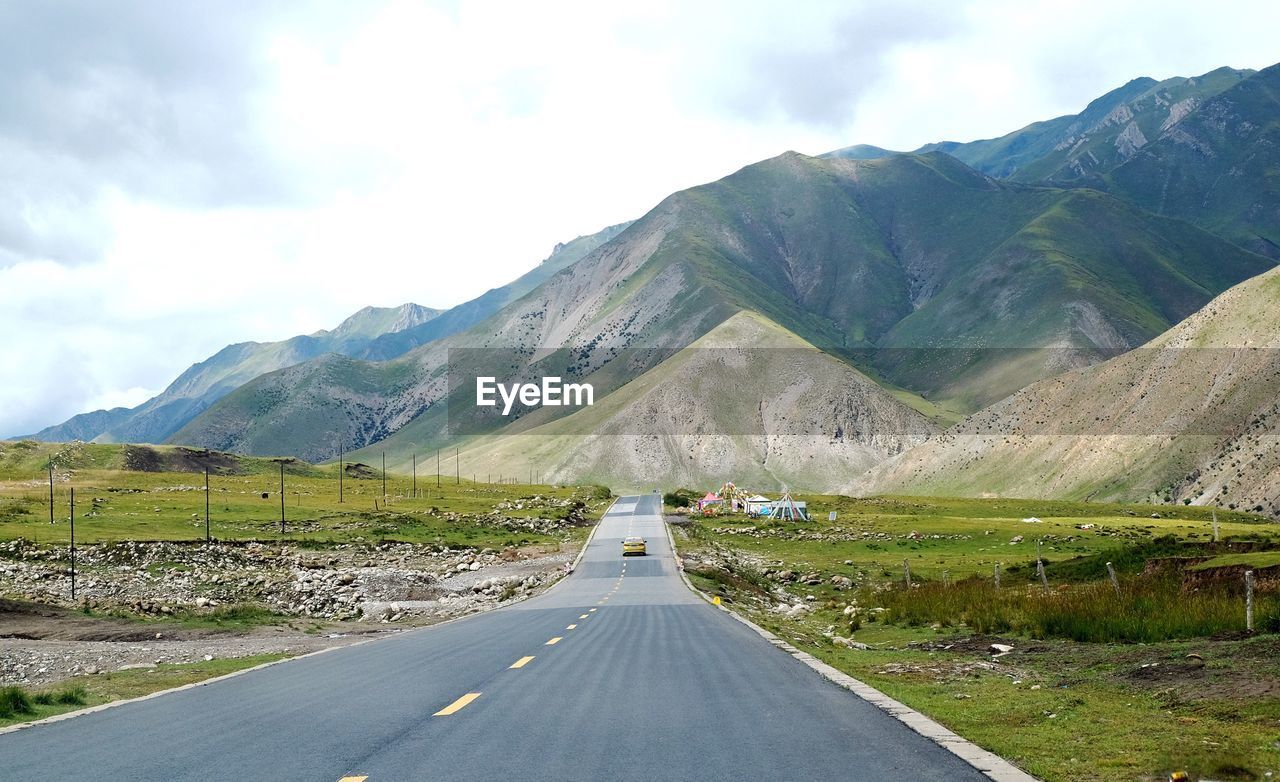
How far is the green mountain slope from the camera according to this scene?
4751 inches

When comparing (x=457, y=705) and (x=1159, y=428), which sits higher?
(x=1159, y=428)

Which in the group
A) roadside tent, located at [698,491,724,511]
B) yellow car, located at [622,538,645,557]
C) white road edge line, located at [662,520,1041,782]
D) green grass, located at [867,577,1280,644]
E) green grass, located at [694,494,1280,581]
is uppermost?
white road edge line, located at [662,520,1041,782]

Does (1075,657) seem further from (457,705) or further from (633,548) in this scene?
(633,548)

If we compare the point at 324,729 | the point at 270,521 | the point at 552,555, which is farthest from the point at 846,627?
the point at 270,521

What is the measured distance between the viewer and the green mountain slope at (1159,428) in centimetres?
12069

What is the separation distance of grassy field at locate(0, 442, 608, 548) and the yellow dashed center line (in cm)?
6895

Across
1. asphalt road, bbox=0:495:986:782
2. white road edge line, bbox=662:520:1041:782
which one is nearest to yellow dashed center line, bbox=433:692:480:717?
asphalt road, bbox=0:495:986:782

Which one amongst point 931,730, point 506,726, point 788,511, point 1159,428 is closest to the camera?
point 931,730

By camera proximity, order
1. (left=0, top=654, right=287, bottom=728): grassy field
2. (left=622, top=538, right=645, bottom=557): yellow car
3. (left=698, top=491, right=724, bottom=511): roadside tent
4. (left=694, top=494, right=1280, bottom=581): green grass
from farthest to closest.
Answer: (left=698, top=491, right=724, bottom=511): roadside tent → (left=622, top=538, right=645, bottom=557): yellow car → (left=694, top=494, right=1280, bottom=581): green grass → (left=0, top=654, right=287, bottom=728): grassy field

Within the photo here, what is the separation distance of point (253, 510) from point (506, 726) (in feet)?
336

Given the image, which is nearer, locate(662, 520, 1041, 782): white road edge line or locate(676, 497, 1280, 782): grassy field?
locate(662, 520, 1041, 782): white road edge line

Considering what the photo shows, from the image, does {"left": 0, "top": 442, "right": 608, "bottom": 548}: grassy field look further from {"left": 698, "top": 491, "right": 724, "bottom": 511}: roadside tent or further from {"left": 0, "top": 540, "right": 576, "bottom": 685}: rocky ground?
{"left": 698, "top": 491, "right": 724, "bottom": 511}: roadside tent

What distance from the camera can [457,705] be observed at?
12.8 m

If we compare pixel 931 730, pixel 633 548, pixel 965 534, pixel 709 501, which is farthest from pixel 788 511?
pixel 931 730
